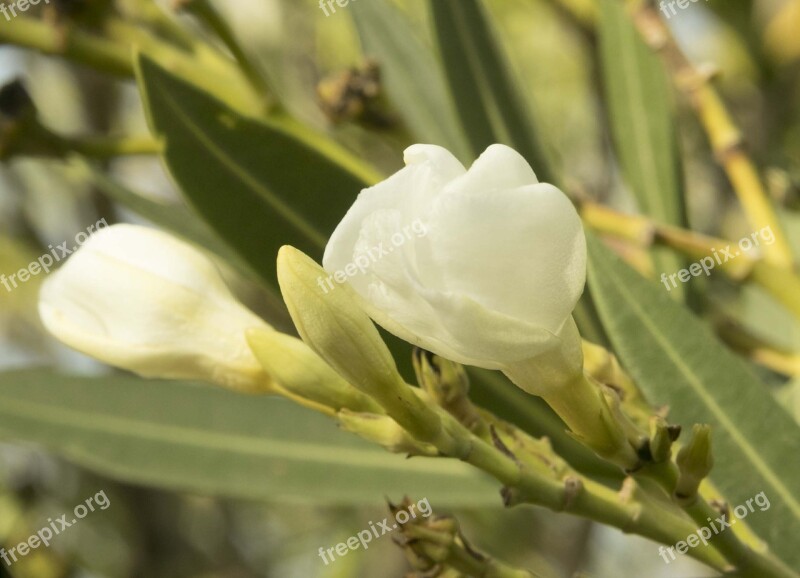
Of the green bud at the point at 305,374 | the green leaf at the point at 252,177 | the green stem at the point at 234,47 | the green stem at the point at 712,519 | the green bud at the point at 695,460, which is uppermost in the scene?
the green stem at the point at 234,47

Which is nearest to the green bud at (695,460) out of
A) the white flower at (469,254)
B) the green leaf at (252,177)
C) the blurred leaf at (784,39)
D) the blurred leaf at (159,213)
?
the white flower at (469,254)

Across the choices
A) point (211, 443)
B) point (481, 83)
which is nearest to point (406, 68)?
point (481, 83)

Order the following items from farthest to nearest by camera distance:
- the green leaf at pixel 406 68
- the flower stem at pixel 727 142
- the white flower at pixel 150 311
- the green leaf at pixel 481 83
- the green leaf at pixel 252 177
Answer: the green leaf at pixel 406 68, the flower stem at pixel 727 142, the green leaf at pixel 481 83, the green leaf at pixel 252 177, the white flower at pixel 150 311

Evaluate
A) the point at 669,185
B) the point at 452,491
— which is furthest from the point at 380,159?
the point at 452,491

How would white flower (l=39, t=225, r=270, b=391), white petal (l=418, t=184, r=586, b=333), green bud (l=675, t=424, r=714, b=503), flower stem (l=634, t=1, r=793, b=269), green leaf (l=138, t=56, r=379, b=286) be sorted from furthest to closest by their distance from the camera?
flower stem (l=634, t=1, r=793, b=269) < green leaf (l=138, t=56, r=379, b=286) < white flower (l=39, t=225, r=270, b=391) < green bud (l=675, t=424, r=714, b=503) < white petal (l=418, t=184, r=586, b=333)

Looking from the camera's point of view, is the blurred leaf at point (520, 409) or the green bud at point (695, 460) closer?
the green bud at point (695, 460)

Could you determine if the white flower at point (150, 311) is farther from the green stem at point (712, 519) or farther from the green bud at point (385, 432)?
the green stem at point (712, 519)

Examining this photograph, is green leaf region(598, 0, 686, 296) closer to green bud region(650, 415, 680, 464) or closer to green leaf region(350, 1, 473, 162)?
green leaf region(350, 1, 473, 162)

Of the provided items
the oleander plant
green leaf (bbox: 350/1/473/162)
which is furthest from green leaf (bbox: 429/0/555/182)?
green leaf (bbox: 350/1/473/162)
